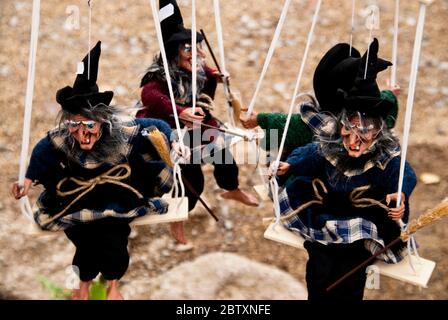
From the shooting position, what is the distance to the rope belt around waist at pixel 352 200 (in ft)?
11.0

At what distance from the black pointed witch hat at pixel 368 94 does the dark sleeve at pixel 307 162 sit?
13.7 inches

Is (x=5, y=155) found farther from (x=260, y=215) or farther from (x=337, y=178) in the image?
(x=337, y=178)

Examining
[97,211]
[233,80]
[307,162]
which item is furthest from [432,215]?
[233,80]

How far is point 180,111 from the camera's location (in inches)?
156

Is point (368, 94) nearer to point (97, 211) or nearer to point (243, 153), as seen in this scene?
point (97, 211)

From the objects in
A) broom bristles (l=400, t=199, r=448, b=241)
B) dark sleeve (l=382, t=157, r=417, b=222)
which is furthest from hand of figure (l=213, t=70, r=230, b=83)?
broom bristles (l=400, t=199, r=448, b=241)

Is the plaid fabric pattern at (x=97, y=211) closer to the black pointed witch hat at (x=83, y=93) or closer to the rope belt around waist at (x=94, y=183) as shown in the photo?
the rope belt around waist at (x=94, y=183)

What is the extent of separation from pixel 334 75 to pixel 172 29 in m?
0.91

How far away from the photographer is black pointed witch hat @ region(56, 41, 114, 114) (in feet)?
10.8

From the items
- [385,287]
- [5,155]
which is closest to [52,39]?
[5,155]

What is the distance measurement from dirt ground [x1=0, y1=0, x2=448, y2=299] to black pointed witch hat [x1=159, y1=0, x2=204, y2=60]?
113 centimetres

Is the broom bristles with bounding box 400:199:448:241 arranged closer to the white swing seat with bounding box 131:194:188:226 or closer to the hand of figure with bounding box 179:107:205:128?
the white swing seat with bounding box 131:194:188:226

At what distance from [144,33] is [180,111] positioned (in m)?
2.33

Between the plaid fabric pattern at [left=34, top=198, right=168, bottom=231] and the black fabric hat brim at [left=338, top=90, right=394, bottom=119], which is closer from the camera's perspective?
the black fabric hat brim at [left=338, top=90, right=394, bottom=119]
